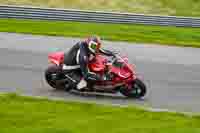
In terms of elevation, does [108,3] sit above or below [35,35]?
above

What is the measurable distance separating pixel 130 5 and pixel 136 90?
Answer: 21649 millimetres

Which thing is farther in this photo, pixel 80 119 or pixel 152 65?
pixel 152 65

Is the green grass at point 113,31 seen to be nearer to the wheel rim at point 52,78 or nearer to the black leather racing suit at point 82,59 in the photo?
the wheel rim at point 52,78

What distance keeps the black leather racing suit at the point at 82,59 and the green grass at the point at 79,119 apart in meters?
1.36

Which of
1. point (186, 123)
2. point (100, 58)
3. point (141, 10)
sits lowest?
point (186, 123)

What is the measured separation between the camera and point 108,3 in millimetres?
36594

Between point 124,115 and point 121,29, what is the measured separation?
43.6ft

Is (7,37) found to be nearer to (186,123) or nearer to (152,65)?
Answer: (152,65)

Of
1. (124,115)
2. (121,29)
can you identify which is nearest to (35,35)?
(121,29)

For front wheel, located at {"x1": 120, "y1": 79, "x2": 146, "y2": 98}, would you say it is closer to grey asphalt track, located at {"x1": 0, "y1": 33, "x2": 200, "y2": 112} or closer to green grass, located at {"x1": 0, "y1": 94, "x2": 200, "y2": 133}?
grey asphalt track, located at {"x1": 0, "y1": 33, "x2": 200, "y2": 112}

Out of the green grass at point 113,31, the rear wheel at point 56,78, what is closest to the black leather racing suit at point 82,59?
the rear wheel at point 56,78

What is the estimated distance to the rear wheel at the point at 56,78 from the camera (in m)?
15.6

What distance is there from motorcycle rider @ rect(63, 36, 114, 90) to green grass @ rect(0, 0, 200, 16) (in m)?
19.9

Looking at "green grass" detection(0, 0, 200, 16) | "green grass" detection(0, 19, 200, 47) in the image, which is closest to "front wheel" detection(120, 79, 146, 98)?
"green grass" detection(0, 19, 200, 47)
